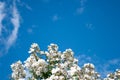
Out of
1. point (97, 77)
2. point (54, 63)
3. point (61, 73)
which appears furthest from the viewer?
point (97, 77)

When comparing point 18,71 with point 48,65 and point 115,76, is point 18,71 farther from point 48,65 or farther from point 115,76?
point 115,76

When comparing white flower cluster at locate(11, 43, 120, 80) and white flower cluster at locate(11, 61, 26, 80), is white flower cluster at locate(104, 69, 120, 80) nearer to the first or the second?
white flower cluster at locate(11, 43, 120, 80)

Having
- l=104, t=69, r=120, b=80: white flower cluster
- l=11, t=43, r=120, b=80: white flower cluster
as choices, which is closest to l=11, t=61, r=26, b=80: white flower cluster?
l=11, t=43, r=120, b=80: white flower cluster

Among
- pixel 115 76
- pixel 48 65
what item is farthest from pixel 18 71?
pixel 115 76

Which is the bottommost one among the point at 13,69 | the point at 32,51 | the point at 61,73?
the point at 61,73

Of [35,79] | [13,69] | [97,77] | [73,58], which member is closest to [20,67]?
[13,69]

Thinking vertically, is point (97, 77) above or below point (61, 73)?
above

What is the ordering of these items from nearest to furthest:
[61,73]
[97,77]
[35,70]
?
1. [61,73]
2. [35,70]
3. [97,77]

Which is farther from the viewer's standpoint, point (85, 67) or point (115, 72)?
point (115, 72)

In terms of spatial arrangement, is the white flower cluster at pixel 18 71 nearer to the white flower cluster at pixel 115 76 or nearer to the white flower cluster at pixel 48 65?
the white flower cluster at pixel 48 65

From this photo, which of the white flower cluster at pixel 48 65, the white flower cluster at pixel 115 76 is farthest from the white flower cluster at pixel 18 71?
the white flower cluster at pixel 115 76

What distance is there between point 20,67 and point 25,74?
56 cm

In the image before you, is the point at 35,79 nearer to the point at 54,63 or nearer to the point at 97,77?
the point at 54,63

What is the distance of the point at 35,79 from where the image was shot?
1697 centimetres
